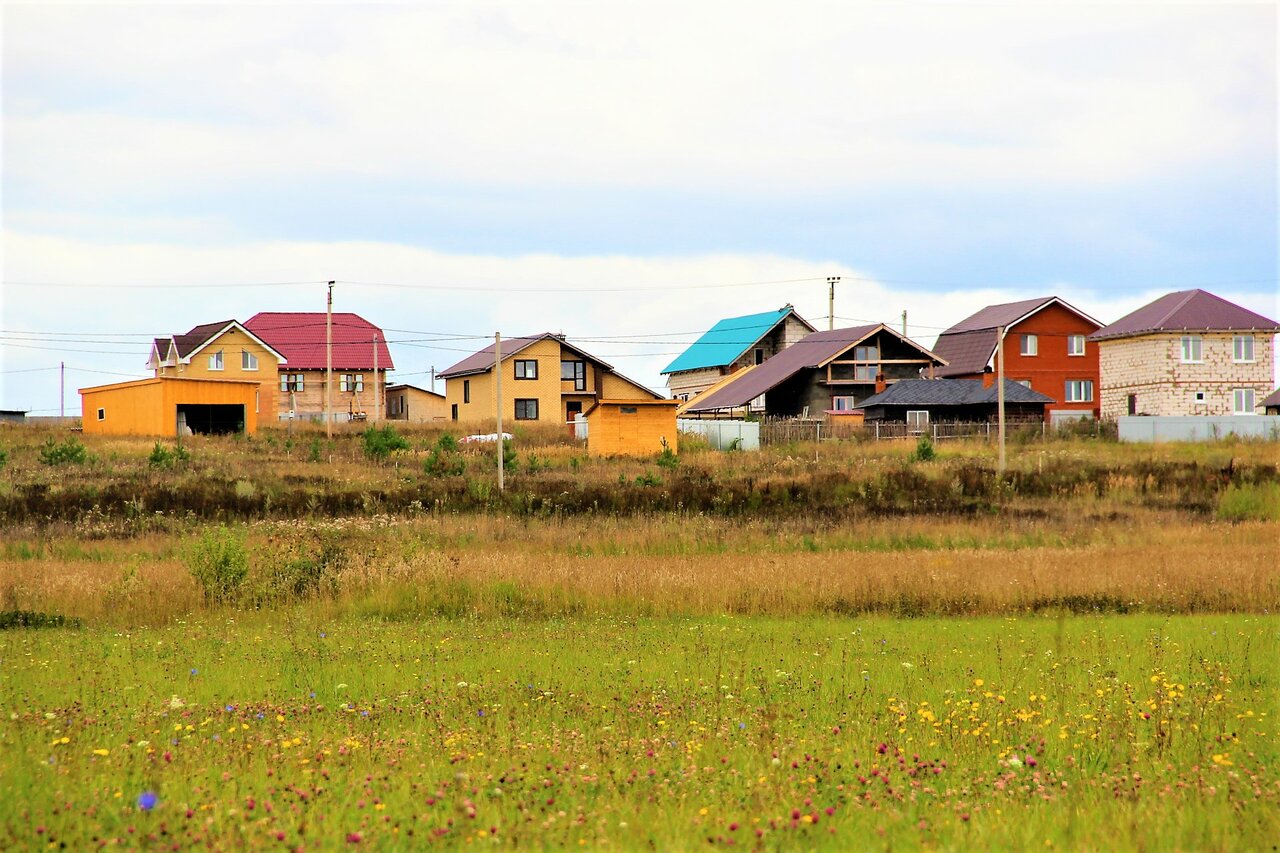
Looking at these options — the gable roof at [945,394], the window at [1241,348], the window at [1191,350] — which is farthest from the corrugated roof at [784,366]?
the window at [1241,348]

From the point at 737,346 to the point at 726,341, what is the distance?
9.82 feet

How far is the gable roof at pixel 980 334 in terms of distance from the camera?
7619 centimetres

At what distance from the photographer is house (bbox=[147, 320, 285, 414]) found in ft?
250

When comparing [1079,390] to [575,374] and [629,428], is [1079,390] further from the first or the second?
[629,428]

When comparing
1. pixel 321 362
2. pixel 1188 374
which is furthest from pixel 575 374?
pixel 1188 374

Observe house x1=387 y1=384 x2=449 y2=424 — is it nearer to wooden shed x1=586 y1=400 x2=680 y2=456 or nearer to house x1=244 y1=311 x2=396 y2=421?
house x1=244 y1=311 x2=396 y2=421

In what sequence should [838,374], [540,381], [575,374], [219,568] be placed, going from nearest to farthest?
[219,568], [838,374], [540,381], [575,374]

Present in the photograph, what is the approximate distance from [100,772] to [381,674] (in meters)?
5.35

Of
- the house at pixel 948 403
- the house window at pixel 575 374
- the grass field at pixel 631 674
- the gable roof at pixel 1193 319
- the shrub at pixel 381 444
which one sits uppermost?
the gable roof at pixel 1193 319

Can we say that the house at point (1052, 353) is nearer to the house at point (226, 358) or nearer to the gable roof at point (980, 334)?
the gable roof at point (980, 334)

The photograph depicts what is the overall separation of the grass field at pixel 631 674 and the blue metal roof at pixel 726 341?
57.1 meters

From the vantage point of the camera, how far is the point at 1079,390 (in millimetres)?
77125

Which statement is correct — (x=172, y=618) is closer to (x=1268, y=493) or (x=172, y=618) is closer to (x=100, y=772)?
(x=100, y=772)

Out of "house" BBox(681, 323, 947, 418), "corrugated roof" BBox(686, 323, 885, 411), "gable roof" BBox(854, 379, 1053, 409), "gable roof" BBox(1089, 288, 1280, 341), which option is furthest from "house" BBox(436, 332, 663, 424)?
"gable roof" BBox(1089, 288, 1280, 341)
